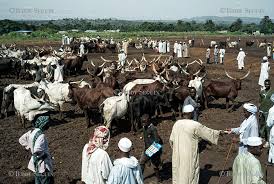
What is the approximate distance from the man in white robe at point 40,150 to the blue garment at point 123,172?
5.71ft

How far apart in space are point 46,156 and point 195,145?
263 cm

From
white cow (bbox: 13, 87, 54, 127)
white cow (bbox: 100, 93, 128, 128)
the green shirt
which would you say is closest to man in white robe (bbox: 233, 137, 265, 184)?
the green shirt

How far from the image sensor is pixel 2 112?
1478cm

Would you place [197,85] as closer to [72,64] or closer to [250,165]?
[250,165]

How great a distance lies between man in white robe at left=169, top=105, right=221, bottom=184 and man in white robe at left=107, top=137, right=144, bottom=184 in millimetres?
1799

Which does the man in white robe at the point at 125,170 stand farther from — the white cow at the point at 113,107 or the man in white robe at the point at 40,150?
the white cow at the point at 113,107

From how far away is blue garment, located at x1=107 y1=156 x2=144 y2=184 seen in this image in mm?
5133

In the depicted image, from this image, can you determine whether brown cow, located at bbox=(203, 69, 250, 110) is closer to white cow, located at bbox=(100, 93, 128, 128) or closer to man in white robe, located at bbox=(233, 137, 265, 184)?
white cow, located at bbox=(100, 93, 128, 128)

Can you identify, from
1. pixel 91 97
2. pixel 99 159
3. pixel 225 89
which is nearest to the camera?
pixel 99 159

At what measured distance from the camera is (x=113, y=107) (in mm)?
11727

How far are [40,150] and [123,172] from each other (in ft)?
6.15

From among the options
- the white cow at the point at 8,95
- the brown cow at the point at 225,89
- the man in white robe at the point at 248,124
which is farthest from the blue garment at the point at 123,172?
the brown cow at the point at 225,89

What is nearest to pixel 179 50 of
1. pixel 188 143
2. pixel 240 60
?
pixel 240 60

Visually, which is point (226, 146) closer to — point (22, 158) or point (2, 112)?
point (22, 158)
